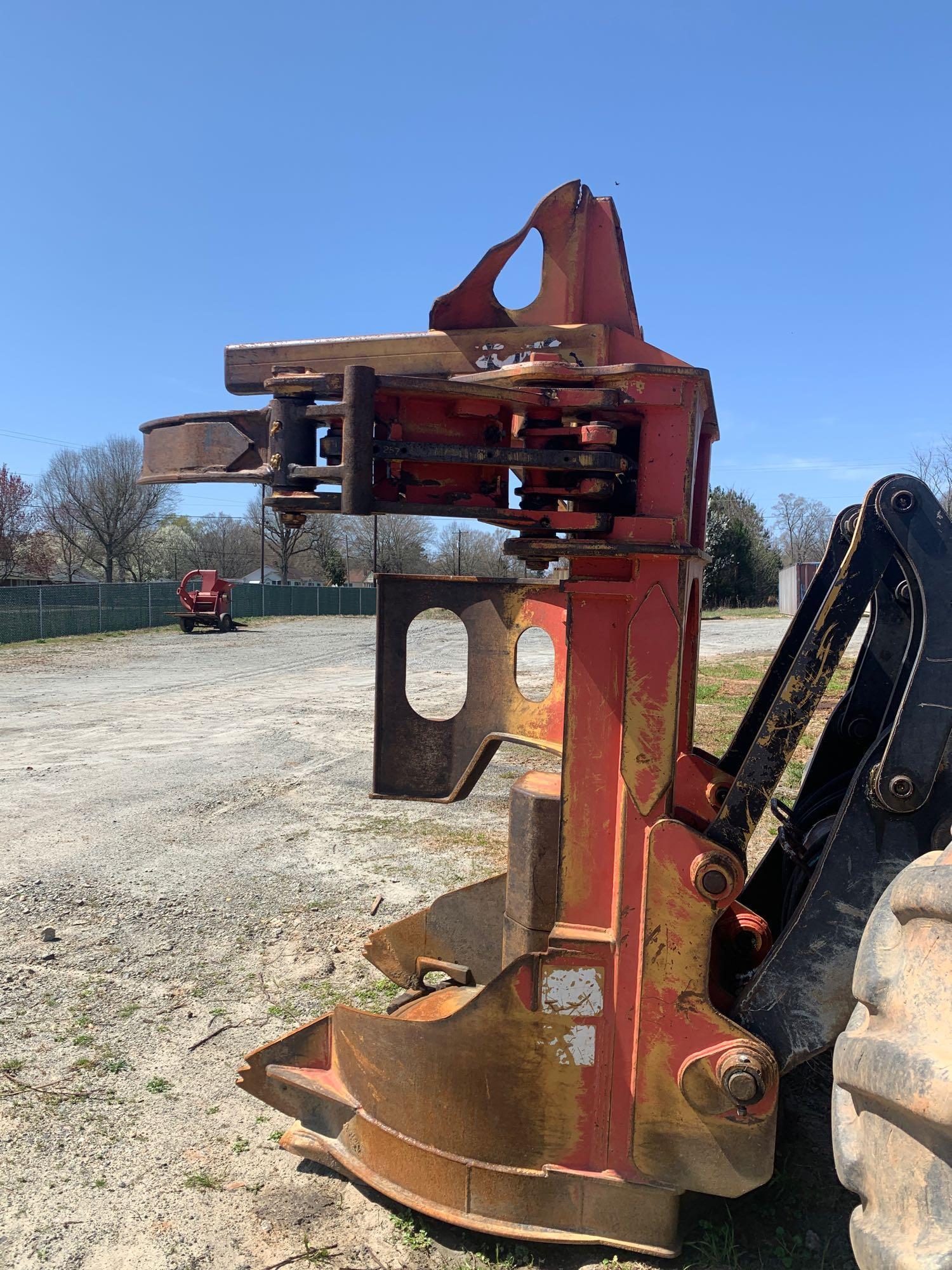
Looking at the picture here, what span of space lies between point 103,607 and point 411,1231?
27.6 meters

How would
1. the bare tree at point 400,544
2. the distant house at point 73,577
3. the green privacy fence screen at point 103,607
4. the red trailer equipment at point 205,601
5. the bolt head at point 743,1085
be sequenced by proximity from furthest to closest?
the bare tree at point 400,544 < the distant house at point 73,577 < the red trailer equipment at point 205,601 < the green privacy fence screen at point 103,607 < the bolt head at point 743,1085

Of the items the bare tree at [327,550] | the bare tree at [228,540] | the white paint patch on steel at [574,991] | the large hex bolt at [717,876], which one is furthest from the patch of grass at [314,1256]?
the bare tree at [228,540]

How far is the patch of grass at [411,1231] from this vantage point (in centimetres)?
242

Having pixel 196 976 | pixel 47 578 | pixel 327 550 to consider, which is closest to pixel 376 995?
pixel 196 976

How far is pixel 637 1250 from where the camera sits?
7.39 ft

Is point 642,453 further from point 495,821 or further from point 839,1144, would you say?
point 495,821

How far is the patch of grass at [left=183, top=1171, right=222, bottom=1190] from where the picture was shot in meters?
2.69

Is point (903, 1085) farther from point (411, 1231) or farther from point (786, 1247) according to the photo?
point (411, 1231)

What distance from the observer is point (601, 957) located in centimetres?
226

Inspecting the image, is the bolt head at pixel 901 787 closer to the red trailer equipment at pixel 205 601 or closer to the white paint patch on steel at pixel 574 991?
the white paint patch on steel at pixel 574 991

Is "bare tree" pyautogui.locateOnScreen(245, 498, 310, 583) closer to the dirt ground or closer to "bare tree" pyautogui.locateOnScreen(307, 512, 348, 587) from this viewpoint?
"bare tree" pyautogui.locateOnScreen(307, 512, 348, 587)

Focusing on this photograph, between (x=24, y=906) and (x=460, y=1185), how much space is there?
3376mm

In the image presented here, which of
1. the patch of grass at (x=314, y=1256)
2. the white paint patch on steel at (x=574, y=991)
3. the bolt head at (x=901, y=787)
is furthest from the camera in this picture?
the patch of grass at (x=314, y=1256)

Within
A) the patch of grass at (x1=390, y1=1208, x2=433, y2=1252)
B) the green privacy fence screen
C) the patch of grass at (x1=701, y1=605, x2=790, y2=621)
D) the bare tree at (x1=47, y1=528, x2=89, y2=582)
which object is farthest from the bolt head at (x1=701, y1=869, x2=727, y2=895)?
the bare tree at (x1=47, y1=528, x2=89, y2=582)
